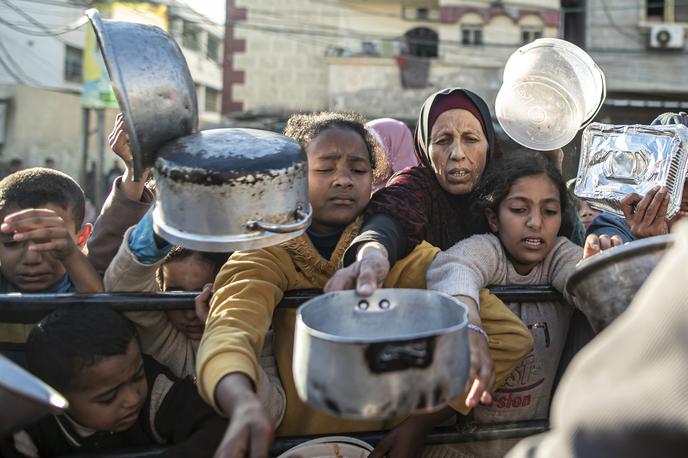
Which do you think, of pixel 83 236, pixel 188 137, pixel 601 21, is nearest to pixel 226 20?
pixel 601 21

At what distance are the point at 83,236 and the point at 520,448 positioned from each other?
8.00 feet

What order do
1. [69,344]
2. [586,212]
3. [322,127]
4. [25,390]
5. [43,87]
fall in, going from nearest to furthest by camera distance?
[25,390]
[69,344]
[322,127]
[586,212]
[43,87]

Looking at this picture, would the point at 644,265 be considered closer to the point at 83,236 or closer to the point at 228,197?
the point at 228,197

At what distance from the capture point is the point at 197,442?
5.90 feet

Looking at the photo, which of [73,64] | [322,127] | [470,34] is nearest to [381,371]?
[322,127]

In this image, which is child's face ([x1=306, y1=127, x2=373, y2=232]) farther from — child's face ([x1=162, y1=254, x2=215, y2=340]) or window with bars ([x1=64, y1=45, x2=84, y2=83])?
window with bars ([x1=64, y1=45, x2=84, y2=83])

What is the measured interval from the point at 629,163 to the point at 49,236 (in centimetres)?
195

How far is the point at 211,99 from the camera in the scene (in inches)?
1161

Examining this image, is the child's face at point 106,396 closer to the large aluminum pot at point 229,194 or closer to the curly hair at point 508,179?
the large aluminum pot at point 229,194

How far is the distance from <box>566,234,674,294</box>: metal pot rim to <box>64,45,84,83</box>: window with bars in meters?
21.7

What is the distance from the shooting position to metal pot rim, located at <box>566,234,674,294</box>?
4.70 feet

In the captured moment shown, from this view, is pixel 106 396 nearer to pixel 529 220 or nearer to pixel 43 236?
pixel 43 236

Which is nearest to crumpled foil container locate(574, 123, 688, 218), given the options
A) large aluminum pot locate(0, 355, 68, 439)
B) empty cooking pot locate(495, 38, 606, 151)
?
empty cooking pot locate(495, 38, 606, 151)

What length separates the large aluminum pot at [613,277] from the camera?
145 centimetres
